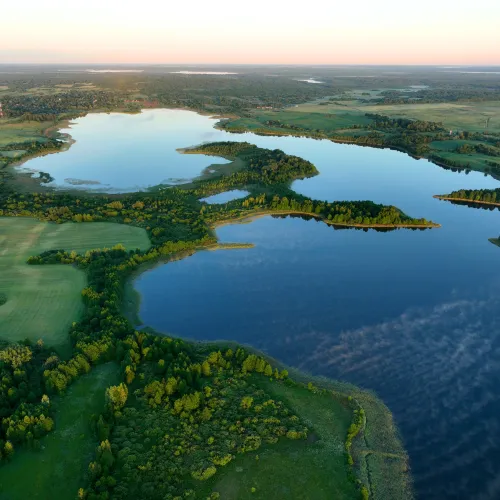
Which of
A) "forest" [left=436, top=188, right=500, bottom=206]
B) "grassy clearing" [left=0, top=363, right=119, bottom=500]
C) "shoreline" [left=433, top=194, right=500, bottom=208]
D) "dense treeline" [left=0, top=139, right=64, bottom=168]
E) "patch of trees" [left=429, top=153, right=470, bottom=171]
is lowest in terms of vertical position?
"grassy clearing" [left=0, top=363, right=119, bottom=500]

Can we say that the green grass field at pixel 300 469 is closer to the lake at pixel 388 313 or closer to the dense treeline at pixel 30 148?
the lake at pixel 388 313

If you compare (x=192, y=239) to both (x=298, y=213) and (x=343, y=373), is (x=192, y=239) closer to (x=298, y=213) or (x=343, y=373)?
(x=298, y=213)

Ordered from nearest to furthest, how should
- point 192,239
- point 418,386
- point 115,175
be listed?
1. point 418,386
2. point 192,239
3. point 115,175

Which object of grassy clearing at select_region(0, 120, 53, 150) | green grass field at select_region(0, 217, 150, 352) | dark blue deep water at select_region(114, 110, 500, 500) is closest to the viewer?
dark blue deep water at select_region(114, 110, 500, 500)

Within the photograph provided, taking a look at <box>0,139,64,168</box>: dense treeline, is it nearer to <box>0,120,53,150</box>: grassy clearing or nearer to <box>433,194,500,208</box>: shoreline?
<box>0,120,53,150</box>: grassy clearing

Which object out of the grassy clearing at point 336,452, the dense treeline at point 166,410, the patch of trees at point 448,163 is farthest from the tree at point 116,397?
the patch of trees at point 448,163

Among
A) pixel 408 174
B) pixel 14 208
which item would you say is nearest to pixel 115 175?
pixel 14 208

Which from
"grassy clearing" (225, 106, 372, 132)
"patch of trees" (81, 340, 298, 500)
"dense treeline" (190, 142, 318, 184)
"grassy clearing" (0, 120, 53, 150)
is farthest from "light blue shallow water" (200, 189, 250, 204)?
"grassy clearing" (225, 106, 372, 132)

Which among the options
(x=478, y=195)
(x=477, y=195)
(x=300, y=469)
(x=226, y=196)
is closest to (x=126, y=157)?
(x=226, y=196)
